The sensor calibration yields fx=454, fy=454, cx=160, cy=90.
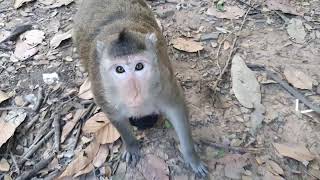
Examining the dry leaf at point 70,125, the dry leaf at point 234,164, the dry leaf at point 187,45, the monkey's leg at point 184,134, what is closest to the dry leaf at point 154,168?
the monkey's leg at point 184,134

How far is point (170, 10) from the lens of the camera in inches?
178

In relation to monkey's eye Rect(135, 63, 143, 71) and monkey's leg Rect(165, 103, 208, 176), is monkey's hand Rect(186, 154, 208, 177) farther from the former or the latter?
monkey's eye Rect(135, 63, 143, 71)

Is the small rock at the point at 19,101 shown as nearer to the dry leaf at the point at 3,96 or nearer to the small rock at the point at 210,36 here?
the dry leaf at the point at 3,96

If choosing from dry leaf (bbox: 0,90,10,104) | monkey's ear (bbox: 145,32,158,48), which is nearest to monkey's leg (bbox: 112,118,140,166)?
monkey's ear (bbox: 145,32,158,48)

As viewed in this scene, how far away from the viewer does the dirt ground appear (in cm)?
331

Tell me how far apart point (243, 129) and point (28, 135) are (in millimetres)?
1685

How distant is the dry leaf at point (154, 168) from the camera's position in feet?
10.7

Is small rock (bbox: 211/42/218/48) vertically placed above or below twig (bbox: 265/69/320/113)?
above

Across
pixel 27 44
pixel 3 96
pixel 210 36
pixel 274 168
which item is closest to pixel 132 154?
pixel 274 168

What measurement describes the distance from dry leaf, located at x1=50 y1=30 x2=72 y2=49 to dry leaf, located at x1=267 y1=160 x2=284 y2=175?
2.22 meters

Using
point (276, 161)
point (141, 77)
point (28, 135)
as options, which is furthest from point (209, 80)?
point (28, 135)

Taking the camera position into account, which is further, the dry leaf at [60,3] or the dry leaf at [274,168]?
the dry leaf at [60,3]

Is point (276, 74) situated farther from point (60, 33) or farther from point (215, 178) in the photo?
point (60, 33)

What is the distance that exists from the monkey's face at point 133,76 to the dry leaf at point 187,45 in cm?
140
